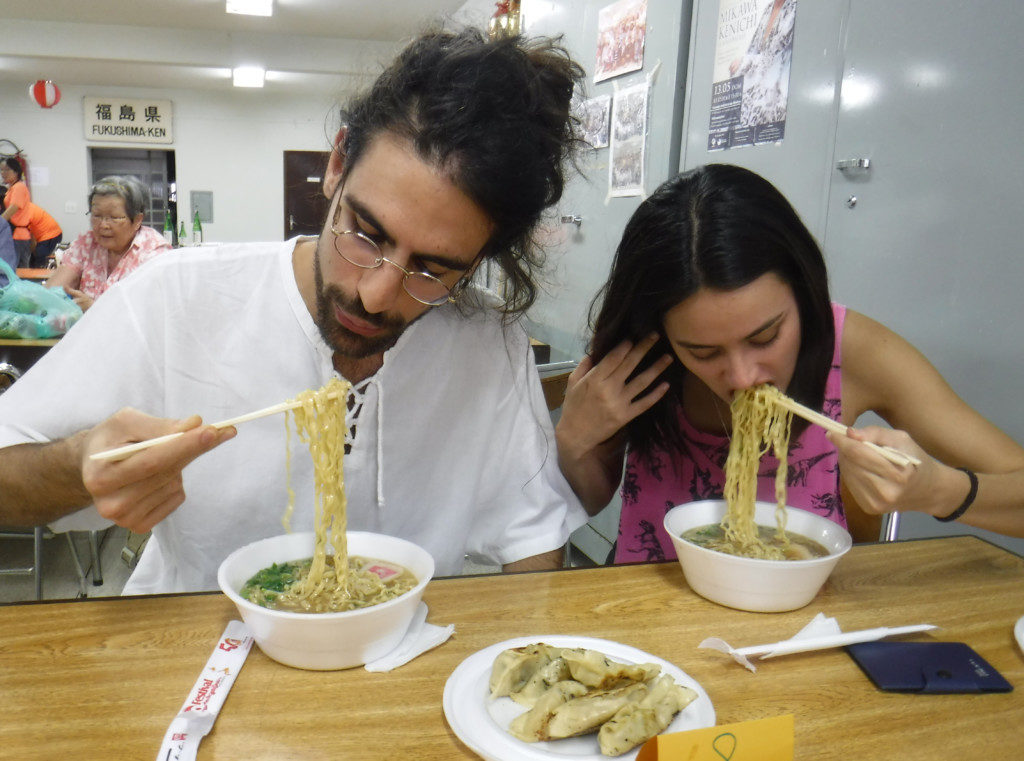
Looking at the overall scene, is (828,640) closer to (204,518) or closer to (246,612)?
(246,612)

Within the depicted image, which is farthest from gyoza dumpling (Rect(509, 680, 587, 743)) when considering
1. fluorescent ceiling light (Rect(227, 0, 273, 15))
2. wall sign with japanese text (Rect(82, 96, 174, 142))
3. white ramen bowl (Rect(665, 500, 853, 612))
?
wall sign with japanese text (Rect(82, 96, 174, 142))

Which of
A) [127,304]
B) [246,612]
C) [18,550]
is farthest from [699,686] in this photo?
[18,550]

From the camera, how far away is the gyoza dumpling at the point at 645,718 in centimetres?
86

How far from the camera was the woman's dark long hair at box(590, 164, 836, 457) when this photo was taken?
1560mm

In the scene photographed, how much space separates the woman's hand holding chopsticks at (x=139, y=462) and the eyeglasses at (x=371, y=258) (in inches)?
16.3

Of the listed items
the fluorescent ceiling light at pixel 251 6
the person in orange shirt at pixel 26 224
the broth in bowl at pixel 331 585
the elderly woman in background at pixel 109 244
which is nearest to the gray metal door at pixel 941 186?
the broth in bowl at pixel 331 585

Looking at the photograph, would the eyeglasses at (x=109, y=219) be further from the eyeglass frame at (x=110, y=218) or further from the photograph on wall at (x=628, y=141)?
the photograph on wall at (x=628, y=141)

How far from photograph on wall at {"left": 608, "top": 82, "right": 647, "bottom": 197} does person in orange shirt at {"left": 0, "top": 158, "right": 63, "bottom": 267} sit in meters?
9.83

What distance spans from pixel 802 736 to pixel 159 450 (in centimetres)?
90

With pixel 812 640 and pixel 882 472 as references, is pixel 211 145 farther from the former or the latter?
pixel 812 640

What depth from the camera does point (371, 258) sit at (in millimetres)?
1323

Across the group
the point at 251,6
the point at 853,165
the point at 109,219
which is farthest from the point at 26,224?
the point at 853,165

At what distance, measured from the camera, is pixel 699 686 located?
97 cm

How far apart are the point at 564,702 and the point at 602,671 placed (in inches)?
3.0
